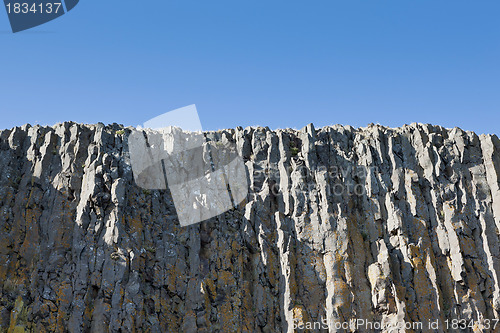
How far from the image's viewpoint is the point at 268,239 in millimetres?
25297

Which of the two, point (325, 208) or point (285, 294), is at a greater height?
point (325, 208)

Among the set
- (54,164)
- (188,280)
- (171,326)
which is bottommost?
(171,326)

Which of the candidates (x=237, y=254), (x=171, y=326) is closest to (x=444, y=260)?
(x=237, y=254)

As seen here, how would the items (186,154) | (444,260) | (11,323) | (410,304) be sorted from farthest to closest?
(186,154), (444,260), (410,304), (11,323)

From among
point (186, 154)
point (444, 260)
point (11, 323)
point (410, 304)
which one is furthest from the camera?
point (186, 154)

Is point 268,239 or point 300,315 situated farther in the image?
point 268,239

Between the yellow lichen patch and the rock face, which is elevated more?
the rock face

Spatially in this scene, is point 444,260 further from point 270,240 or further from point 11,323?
point 11,323

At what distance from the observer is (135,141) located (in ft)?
90.4

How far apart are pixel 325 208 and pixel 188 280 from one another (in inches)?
319

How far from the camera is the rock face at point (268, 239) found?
2273cm

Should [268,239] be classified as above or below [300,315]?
above

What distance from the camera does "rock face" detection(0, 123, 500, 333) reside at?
2273cm

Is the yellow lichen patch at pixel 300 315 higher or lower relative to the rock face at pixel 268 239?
lower
